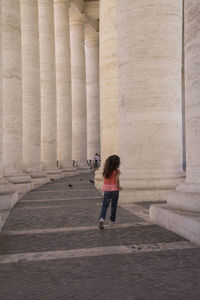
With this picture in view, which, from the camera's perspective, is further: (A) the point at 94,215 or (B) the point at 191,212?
(A) the point at 94,215

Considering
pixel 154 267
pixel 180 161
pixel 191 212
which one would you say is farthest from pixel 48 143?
pixel 154 267

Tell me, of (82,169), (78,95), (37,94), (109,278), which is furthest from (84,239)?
(78,95)

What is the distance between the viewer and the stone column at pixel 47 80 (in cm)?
6681

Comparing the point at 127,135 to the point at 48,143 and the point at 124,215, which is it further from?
the point at 48,143

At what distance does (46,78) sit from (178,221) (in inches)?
2048

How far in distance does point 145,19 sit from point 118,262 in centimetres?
2157

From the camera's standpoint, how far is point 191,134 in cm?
2000

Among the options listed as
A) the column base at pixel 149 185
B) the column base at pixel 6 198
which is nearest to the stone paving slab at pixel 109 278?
the column base at pixel 149 185

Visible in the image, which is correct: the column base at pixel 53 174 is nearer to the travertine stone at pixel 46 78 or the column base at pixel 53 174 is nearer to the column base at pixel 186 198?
the travertine stone at pixel 46 78

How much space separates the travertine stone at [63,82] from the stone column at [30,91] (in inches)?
899

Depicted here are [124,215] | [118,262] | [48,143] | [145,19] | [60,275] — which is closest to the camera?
[60,275]

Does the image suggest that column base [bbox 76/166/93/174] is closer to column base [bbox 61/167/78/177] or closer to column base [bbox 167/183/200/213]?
column base [bbox 61/167/78/177]

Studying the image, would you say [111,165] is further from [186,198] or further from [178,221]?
[178,221]

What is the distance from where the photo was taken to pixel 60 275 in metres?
13.0
